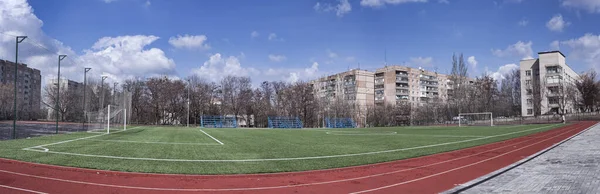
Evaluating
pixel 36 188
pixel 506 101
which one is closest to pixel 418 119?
pixel 506 101

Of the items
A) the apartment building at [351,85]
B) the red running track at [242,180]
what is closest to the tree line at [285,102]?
the apartment building at [351,85]

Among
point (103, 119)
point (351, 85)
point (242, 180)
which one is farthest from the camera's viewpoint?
point (351, 85)

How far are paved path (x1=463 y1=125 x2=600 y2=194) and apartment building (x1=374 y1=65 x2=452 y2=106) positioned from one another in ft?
309

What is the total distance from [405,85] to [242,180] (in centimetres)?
10557

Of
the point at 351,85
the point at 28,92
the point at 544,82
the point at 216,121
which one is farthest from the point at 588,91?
the point at 28,92

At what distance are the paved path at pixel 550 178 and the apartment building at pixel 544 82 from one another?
2801 inches

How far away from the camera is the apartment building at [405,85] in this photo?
108m

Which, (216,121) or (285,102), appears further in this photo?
(285,102)

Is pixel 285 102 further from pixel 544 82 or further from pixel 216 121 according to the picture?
pixel 544 82

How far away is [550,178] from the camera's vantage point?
9.84 m

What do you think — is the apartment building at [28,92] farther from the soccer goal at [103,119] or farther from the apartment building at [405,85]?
the apartment building at [405,85]

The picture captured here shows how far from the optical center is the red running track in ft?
28.7

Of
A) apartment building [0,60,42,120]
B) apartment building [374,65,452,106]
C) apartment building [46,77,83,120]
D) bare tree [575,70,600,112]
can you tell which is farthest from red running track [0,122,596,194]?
apartment building [374,65,452,106]

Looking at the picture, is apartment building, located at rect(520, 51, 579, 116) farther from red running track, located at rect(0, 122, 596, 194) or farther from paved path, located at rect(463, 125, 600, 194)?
red running track, located at rect(0, 122, 596, 194)
